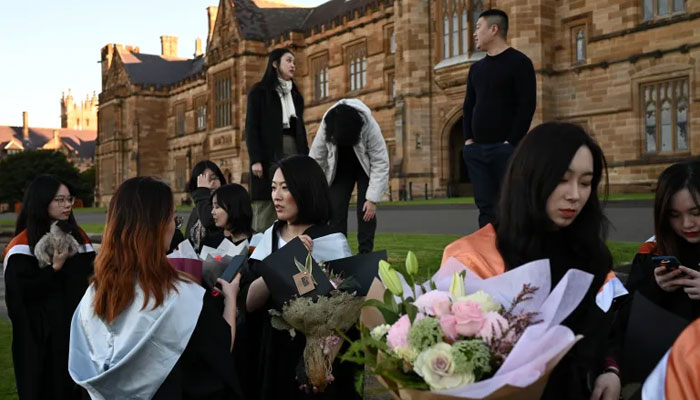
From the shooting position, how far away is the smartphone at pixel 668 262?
246 cm

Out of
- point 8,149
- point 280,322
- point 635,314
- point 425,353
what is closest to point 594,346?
point 635,314

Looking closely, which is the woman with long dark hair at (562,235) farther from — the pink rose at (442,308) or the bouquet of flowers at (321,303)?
the bouquet of flowers at (321,303)

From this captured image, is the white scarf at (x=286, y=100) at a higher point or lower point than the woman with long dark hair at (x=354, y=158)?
higher

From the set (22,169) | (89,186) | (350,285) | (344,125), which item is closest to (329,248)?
(350,285)

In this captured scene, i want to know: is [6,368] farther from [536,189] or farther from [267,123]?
[536,189]

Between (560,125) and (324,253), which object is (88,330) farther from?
(560,125)

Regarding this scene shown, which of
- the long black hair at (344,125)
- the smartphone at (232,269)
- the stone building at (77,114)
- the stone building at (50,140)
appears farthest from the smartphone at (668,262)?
the stone building at (77,114)

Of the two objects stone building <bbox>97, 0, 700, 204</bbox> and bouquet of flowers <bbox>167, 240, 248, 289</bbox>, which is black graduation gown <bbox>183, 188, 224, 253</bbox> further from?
stone building <bbox>97, 0, 700, 204</bbox>

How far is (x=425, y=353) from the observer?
146 centimetres

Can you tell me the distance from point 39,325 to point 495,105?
12.5ft

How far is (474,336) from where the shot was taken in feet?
5.05

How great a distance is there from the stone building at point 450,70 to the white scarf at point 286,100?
14.1 metres

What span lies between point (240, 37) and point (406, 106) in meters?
15.4

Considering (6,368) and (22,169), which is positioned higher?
(22,169)
